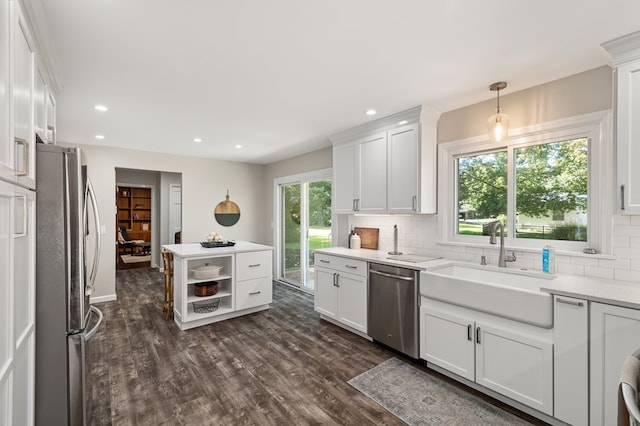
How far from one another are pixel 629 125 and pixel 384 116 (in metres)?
2.00

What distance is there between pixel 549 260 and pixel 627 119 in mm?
1101

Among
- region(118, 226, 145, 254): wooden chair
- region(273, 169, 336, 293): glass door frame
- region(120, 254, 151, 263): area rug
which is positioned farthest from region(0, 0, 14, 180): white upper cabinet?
region(118, 226, 145, 254): wooden chair

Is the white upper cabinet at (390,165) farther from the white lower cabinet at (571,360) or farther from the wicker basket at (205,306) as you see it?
the wicker basket at (205,306)

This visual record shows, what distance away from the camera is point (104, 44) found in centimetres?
194

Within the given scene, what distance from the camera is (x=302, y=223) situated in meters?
5.50

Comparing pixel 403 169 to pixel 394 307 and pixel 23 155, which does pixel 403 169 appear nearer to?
pixel 394 307

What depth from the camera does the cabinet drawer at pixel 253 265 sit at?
390 cm

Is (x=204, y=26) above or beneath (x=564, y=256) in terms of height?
above

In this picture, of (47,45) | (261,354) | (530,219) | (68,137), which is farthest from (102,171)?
(530,219)

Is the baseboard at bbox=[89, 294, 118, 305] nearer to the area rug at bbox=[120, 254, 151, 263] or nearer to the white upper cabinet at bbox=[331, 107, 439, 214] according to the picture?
the area rug at bbox=[120, 254, 151, 263]

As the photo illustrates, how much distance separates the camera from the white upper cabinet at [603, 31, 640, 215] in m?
1.83

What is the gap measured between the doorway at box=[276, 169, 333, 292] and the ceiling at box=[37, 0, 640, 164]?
1.93 metres

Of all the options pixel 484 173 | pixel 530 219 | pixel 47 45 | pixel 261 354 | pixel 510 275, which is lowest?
pixel 261 354

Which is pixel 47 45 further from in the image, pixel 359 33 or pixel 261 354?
pixel 261 354
